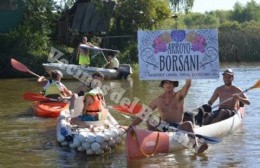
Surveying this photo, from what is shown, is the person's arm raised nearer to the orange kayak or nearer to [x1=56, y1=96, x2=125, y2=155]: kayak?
[x1=56, y1=96, x2=125, y2=155]: kayak

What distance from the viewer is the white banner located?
891cm

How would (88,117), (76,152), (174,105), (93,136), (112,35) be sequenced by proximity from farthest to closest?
(112,35)
(88,117)
(76,152)
(174,105)
(93,136)

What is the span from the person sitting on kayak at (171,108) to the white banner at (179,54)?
208 millimetres

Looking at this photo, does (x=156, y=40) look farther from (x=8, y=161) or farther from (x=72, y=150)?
(x=8, y=161)

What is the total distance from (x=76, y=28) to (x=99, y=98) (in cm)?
1957

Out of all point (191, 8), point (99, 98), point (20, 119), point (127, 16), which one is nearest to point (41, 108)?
point (20, 119)

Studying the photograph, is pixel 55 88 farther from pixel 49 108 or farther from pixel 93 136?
pixel 93 136

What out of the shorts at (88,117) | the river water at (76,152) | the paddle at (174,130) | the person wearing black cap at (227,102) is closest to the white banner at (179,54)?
the paddle at (174,130)

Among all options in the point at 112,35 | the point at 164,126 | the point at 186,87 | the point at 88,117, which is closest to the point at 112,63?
the point at 112,35

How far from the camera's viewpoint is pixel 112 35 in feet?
97.3

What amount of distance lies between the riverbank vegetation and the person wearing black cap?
15.0m

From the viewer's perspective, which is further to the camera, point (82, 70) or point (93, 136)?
point (82, 70)

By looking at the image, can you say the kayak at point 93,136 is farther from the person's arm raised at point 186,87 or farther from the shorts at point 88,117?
the person's arm raised at point 186,87

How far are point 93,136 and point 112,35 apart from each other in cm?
2100
